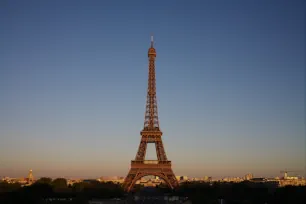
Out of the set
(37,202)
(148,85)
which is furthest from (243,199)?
(37,202)

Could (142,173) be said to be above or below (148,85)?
below

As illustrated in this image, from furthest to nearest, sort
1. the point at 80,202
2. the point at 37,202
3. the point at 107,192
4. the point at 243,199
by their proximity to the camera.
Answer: the point at 107,192, the point at 243,199, the point at 80,202, the point at 37,202

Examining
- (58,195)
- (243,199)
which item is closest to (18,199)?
(58,195)

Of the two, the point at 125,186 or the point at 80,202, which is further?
the point at 125,186

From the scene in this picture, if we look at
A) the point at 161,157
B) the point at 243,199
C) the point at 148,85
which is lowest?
the point at 243,199

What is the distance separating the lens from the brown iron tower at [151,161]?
68.8 meters

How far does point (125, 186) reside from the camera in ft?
227

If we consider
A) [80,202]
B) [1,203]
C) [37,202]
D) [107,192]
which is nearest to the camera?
[1,203]

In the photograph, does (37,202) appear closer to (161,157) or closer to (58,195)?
(58,195)

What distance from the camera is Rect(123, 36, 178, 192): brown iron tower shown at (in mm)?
68812

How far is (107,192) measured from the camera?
66.7 m

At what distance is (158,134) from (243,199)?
18694 millimetres

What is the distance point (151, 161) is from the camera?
6925 centimetres

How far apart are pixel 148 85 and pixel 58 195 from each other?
79.9 feet
